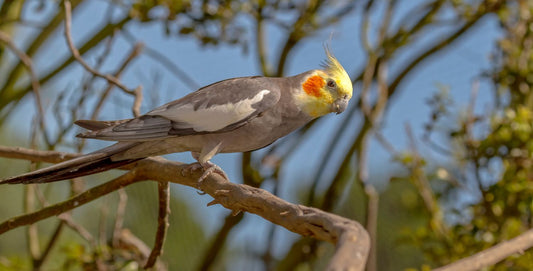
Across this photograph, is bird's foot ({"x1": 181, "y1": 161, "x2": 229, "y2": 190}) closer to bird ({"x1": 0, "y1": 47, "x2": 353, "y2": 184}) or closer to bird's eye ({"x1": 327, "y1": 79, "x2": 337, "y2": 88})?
bird ({"x1": 0, "y1": 47, "x2": 353, "y2": 184})

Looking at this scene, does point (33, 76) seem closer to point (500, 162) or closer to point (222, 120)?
point (222, 120)

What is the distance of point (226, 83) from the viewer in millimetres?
1319

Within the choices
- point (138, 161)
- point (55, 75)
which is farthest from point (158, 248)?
point (55, 75)

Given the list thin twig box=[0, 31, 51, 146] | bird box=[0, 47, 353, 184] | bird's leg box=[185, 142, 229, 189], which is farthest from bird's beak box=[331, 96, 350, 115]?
thin twig box=[0, 31, 51, 146]

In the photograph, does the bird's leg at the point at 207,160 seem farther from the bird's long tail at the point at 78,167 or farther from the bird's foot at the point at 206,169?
the bird's long tail at the point at 78,167

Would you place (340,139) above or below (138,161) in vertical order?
below

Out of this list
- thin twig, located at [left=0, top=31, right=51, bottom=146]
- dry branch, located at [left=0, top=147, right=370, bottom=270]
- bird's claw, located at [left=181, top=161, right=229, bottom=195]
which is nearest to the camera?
dry branch, located at [left=0, top=147, right=370, bottom=270]

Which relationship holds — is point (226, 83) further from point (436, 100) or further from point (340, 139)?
point (340, 139)

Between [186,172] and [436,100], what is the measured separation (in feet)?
3.47

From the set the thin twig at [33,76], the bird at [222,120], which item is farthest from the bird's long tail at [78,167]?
the thin twig at [33,76]

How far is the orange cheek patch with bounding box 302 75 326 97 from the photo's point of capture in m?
1.31

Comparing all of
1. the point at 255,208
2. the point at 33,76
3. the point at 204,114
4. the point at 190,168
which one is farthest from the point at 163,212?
the point at 33,76

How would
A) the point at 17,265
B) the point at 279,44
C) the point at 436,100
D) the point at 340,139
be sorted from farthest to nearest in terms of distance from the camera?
the point at 340,139
the point at 279,44
the point at 436,100
the point at 17,265

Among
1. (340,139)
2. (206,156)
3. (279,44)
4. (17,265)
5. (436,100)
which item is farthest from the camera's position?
(340,139)
